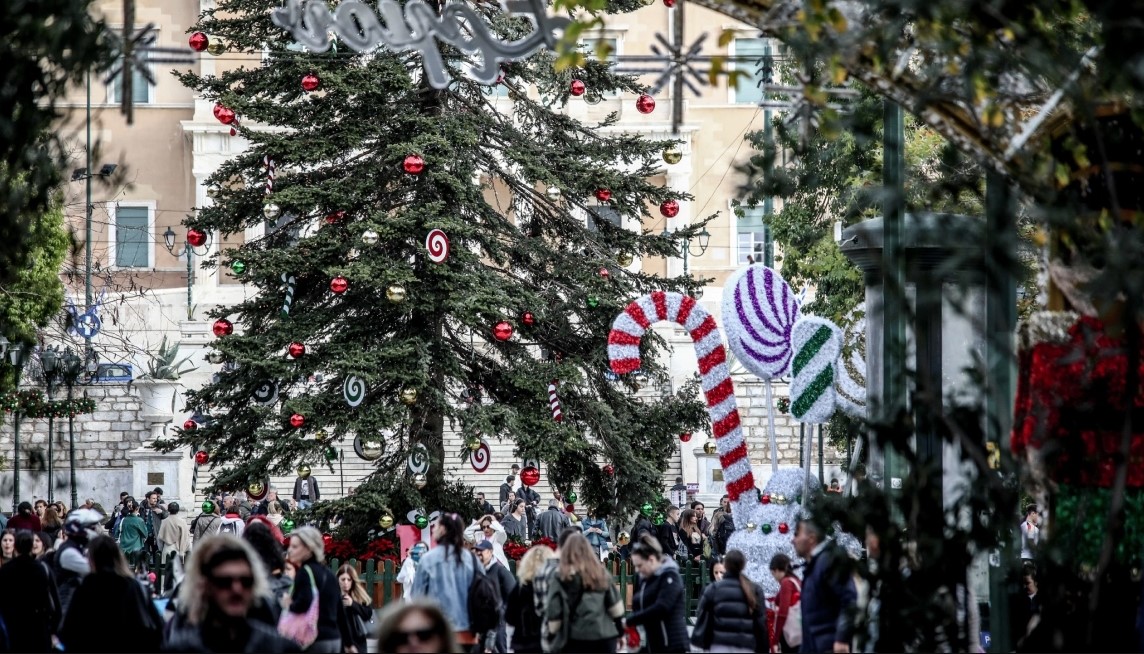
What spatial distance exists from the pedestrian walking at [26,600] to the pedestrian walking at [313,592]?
1.56 m

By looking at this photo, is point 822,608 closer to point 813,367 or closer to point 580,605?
point 580,605

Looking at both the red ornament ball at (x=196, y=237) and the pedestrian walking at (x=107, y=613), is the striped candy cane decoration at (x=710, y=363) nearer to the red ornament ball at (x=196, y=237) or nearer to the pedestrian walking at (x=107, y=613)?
the red ornament ball at (x=196, y=237)

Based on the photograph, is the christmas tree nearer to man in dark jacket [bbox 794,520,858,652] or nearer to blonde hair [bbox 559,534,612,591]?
blonde hair [bbox 559,534,612,591]

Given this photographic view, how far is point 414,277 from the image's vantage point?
2178 centimetres

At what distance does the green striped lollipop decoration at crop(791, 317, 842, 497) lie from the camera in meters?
15.9

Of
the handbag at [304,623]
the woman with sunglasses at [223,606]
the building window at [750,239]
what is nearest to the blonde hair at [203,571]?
the woman with sunglasses at [223,606]

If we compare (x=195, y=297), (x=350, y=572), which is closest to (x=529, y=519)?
(x=350, y=572)

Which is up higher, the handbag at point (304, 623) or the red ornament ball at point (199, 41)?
the red ornament ball at point (199, 41)

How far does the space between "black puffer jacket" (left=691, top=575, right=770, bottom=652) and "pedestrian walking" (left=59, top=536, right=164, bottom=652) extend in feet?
13.1

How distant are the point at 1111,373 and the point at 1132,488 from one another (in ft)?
2.80

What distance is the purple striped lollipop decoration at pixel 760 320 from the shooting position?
16312 millimetres

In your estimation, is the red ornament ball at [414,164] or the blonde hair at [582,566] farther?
the red ornament ball at [414,164]

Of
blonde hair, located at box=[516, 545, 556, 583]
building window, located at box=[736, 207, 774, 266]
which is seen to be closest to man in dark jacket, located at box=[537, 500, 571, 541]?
blonde hair, located at box=[516, 545, 556, 583]

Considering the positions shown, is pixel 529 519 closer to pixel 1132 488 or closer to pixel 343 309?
pixel 343 309
